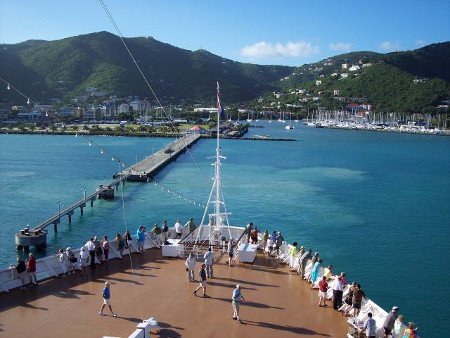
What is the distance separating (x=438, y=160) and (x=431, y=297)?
71.1 meters

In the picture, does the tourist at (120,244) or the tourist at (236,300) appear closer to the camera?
the tourist at (236,300)

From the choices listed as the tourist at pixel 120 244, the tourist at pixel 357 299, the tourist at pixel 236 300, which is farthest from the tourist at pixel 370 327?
the tourist at pixel 120 244

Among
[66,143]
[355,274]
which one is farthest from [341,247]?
[66,143]

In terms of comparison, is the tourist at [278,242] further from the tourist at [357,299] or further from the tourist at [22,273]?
the tourist at [22,273]

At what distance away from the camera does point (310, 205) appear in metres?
42.2

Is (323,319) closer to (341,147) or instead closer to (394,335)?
(394,335)

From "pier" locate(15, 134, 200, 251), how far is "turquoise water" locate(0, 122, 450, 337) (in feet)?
2.94

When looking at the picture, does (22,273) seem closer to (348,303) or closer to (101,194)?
(348,303)

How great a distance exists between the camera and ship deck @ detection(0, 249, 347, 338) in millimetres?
10930

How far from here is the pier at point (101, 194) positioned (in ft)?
90.1

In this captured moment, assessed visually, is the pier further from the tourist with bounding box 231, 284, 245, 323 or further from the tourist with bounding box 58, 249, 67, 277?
the tourist with bounding box 231, 284, 245, 323

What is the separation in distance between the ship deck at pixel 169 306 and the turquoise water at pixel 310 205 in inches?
327

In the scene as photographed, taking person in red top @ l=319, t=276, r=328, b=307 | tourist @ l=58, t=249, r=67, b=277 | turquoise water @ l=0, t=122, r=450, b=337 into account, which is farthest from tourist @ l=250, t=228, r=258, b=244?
turquoise water @ l=0, t=122, r=450, b=337

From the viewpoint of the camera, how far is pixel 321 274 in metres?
13.8
